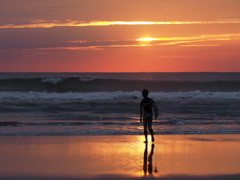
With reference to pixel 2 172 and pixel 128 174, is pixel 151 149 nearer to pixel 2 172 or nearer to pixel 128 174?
pixel 128 174

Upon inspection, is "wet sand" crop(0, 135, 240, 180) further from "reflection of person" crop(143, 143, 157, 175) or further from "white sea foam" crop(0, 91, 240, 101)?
"white sea foam" crop(0, 91, 240, 101)

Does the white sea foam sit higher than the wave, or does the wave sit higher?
the wave

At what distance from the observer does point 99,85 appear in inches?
1836

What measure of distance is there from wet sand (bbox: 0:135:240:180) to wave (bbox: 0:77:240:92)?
3216 centimetres

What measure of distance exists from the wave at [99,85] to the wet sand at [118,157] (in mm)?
32160

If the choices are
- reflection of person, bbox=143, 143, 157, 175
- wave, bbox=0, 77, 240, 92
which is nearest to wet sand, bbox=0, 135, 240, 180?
reflection of person, bbox=143, 143, 157, 175

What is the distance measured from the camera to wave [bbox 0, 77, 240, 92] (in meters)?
44.7

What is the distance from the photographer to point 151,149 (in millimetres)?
10750

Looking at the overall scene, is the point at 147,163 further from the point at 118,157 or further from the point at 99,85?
the point at 99,85

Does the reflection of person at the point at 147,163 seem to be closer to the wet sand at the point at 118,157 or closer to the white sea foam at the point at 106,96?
the wet sand at the point at 118,157

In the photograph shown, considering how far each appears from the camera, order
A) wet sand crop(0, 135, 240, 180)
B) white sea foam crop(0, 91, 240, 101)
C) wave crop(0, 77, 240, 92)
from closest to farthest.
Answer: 1. wet sand crop(0, 135, 240, 180)
2. white sea foam crop(0, 91, 240, 101)
3. wave crop(0, 77, 240, 92)

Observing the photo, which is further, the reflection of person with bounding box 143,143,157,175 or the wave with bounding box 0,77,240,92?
the wave with bounding box 0,77,240,92

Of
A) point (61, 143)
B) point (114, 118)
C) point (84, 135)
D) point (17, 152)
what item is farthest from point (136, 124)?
point (17, 152)

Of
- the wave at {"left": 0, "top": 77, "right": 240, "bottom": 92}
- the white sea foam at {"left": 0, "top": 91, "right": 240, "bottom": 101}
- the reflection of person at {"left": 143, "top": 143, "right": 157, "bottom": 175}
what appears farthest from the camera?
the wave at {"left": 0, "top": 77, "right": 240, "bottom": 92}
